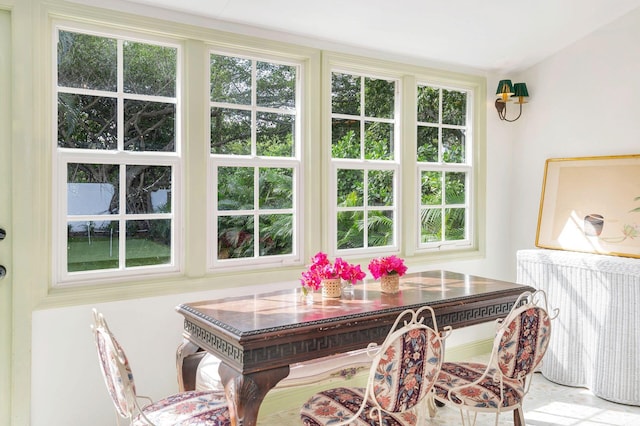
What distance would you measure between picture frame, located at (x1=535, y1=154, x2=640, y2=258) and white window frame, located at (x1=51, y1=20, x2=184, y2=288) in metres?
3.09

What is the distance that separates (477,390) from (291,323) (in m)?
1.05

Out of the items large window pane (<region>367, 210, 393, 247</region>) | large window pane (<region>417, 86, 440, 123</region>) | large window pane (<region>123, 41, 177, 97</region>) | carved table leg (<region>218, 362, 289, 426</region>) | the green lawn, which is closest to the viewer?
carved table leg (<region>218, 362, 289, 426</region>)

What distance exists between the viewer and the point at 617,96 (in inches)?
155

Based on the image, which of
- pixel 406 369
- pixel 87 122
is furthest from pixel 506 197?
pixel 87 122

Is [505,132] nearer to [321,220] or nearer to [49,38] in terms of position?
[321,220]

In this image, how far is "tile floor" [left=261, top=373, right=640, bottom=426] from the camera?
127 inches

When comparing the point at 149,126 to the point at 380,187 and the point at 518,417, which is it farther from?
the point at 518,417

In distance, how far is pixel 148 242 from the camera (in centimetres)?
305

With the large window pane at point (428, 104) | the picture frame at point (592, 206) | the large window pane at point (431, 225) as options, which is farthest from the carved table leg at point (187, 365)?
the picture frame at point (592, 206)

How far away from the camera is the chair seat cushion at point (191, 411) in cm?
211

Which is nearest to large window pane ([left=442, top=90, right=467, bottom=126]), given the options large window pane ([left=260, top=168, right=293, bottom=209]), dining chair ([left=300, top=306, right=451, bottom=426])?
large window pane ([left=260, top=168, right=293, bottom=209])

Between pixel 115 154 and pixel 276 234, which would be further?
pixel 276 234

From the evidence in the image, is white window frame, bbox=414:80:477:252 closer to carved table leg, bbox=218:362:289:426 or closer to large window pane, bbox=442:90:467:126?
large window pane, bbox=442:90:467:126

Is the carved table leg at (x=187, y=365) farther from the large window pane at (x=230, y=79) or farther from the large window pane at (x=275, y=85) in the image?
the large window pane at (x=275, y=85)
